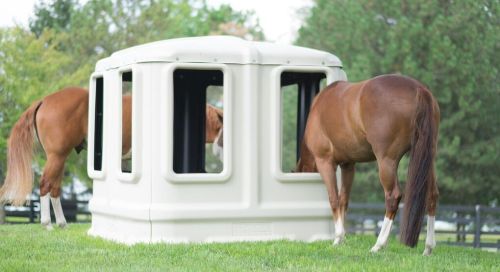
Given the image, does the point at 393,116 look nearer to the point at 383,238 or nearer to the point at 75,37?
the point at 383,238

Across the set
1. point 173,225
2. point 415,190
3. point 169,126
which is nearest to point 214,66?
point 169,126

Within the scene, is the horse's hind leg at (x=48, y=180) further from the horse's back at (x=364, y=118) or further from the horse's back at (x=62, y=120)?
the horse's back at (x=364, y=118)

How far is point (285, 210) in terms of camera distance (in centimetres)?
928

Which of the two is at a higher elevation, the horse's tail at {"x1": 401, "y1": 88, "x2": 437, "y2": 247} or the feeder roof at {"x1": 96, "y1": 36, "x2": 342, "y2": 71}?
the feeder roof at {"x1": 96, "y1": 36, "x2": 342, "y2": 71}

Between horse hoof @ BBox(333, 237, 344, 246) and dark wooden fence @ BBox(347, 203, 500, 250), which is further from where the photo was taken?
dark wooden fence @ BBox(347, 203, 500, 250)

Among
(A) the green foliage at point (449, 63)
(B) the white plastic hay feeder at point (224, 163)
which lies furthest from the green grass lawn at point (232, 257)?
(A) the green foliage at point (449, 63)

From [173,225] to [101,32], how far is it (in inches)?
827

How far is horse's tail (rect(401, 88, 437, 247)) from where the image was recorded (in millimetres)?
7922

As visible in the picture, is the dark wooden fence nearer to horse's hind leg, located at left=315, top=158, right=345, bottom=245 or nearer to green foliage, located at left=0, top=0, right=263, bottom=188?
green foliage, located at left=0, top=0, right=263, bottom=188

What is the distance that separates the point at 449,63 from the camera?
19125mm

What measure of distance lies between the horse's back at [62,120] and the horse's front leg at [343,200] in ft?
12.1

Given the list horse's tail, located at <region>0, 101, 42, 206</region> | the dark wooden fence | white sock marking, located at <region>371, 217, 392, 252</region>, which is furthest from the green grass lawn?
the dark wooden fence

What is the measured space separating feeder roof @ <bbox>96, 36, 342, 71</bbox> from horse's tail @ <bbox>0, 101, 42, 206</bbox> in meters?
2.33

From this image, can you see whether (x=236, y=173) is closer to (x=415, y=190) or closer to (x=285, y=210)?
(x=285, y=210)
